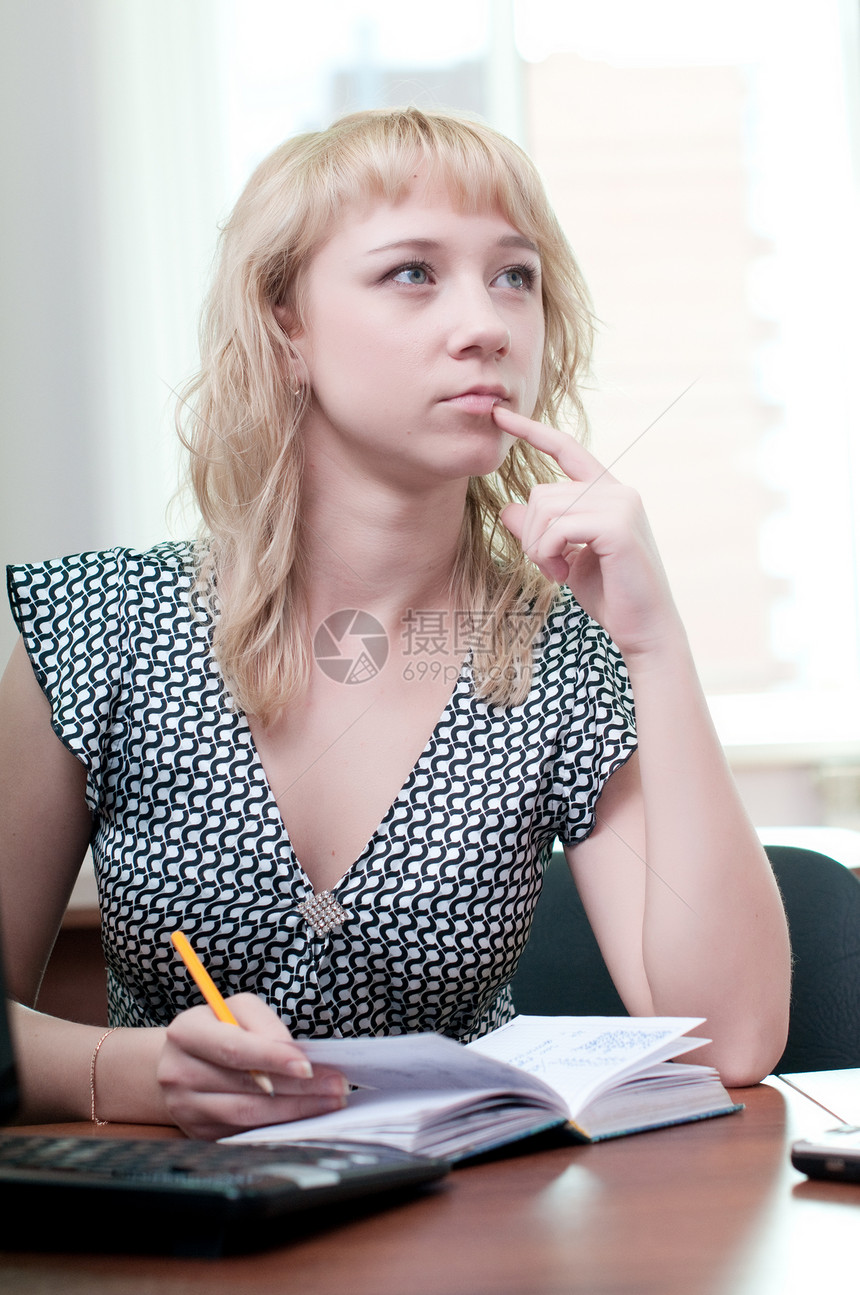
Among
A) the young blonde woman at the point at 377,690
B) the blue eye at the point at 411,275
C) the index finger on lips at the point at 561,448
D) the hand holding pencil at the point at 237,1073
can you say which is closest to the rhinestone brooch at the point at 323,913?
the young blonde woman at the point at 377,690

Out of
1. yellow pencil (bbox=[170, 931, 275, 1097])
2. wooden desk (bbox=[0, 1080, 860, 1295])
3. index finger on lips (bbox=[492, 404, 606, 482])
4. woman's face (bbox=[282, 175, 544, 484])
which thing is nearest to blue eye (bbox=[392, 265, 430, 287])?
woman's face (bbox=[282, 175, 544, 484])

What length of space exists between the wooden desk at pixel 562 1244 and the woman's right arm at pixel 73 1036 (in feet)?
0.34

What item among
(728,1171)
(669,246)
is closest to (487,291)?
(728,1171)

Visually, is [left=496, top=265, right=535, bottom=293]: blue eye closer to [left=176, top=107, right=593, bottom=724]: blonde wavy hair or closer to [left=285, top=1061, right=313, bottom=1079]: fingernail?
[left=176, top=107, right=593, bottom=724]: blonde wavy hair

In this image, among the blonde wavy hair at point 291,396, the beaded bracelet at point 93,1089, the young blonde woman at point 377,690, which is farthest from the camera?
the blonde wavy hair at point 291,396

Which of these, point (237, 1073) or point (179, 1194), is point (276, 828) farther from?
point (179, 1194)

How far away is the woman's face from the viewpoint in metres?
0.92

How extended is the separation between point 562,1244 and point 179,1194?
5.8 inches

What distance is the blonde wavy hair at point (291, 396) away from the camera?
38.4 inches

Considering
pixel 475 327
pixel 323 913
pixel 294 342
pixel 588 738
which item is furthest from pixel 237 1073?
pixel 294 342

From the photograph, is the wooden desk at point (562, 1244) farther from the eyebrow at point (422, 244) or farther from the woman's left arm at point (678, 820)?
the eyebrow at point (422, 244)

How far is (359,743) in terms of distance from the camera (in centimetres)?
102

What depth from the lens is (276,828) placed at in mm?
932

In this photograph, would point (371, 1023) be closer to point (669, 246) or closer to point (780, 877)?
point (780, 877)
